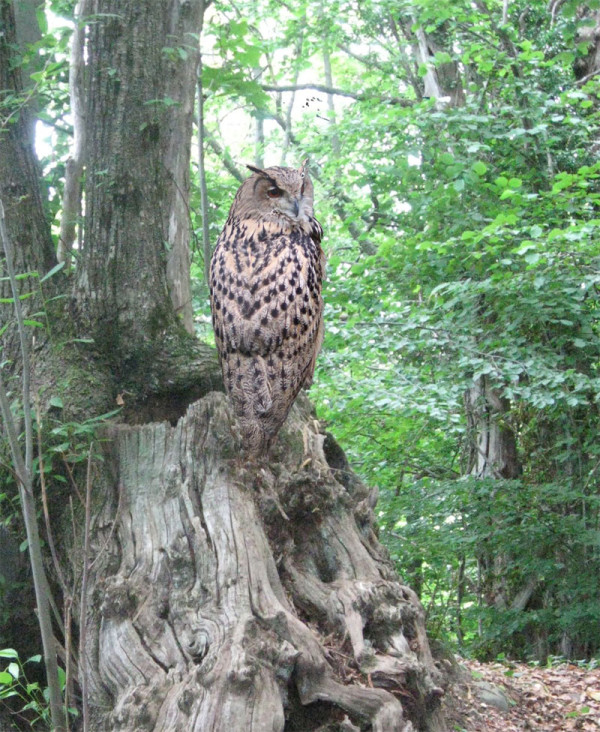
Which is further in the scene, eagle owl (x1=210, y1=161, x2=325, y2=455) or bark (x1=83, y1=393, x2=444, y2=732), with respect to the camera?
eagle owl (x1=210, y1=161, x2=325, y2=455)

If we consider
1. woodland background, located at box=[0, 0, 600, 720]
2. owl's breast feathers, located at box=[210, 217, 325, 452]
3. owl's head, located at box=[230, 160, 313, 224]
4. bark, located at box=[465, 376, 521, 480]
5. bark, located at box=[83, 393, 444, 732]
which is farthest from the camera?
→ bark, located at box=[465, 376, 521, 480]

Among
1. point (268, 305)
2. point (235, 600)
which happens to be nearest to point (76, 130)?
point (268, 305)

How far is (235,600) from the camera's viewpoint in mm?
2977

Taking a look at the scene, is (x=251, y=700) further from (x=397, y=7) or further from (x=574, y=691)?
(x=397, y=7)

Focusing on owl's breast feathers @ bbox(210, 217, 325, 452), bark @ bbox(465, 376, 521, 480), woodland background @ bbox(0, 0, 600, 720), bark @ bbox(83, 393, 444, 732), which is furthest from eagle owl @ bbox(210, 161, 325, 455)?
bark @ bbox(465, 376, 521, 480)

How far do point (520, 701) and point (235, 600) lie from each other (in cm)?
263

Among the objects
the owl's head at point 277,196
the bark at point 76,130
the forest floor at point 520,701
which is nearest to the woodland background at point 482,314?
the bark at point 76,130

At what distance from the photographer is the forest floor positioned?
4.07 metres

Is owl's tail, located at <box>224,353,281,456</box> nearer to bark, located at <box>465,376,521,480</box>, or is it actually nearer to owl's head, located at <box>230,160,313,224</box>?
owl's head, located at <box>230,160,313,224</box>

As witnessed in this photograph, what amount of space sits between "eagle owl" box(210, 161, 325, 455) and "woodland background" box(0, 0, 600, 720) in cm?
91

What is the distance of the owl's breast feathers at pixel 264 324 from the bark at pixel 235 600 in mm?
267

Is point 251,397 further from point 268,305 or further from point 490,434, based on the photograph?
point 490,434

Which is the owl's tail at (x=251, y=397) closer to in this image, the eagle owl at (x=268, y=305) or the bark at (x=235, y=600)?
the eagle owl at (x=268, y=305)

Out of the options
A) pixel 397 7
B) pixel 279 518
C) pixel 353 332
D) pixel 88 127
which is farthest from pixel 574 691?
pixel 397 7
